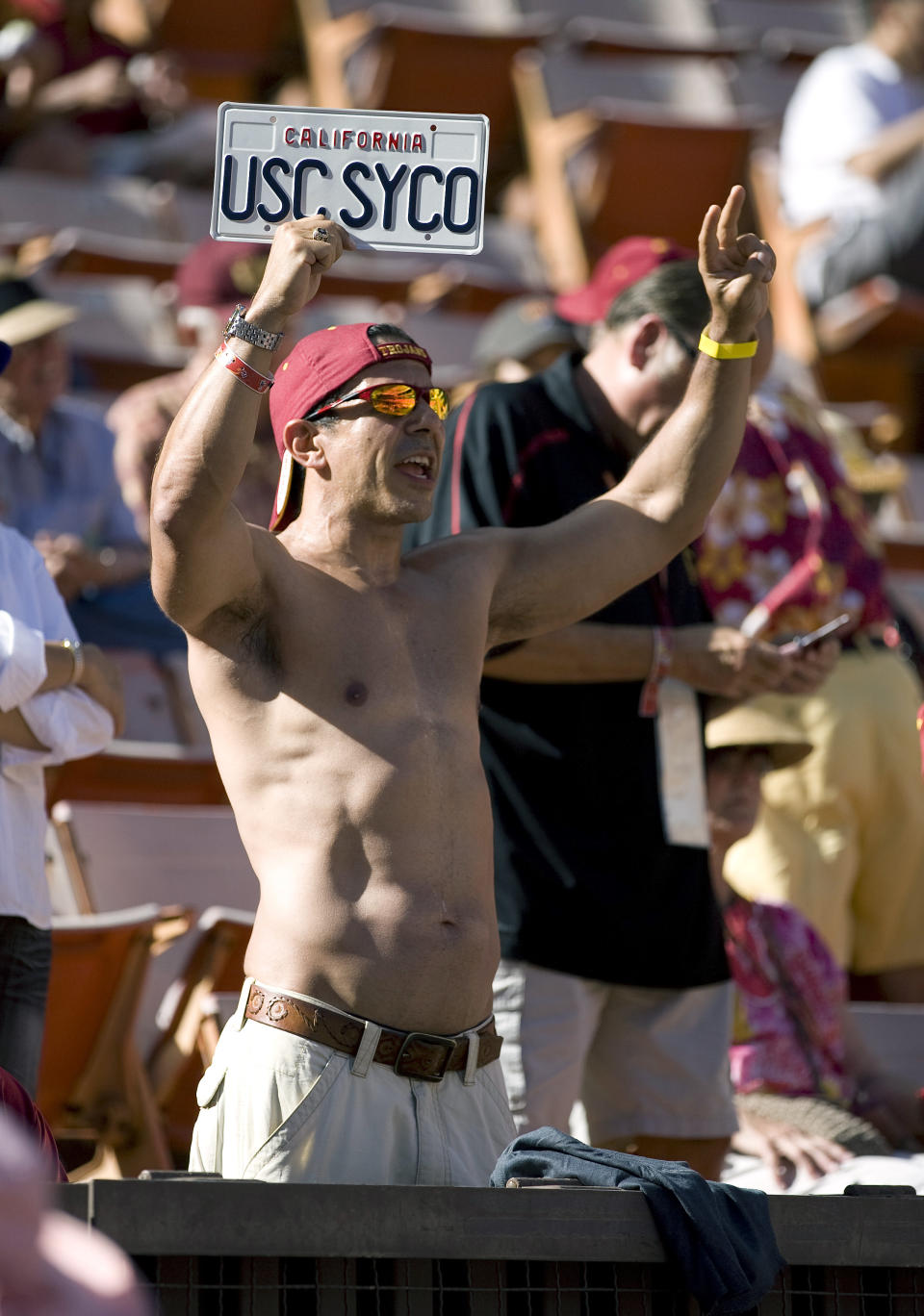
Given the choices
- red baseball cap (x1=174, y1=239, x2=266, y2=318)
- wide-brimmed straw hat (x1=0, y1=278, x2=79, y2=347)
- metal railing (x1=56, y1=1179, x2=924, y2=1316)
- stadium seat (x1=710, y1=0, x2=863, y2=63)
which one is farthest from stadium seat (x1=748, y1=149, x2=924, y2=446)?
metal railing (x1=56, y1=1179, x2=924, y2=1316)

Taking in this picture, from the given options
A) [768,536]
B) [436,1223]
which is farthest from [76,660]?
[768,536]

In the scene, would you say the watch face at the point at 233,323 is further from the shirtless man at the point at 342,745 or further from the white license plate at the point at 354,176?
the white license plate at the point at 354,176

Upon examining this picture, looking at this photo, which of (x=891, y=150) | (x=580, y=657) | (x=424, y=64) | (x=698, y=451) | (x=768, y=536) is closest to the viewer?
(x=698, y=451)

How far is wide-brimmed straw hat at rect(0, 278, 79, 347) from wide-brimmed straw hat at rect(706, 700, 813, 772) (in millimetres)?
2003

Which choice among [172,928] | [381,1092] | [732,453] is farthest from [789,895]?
[381,1092]

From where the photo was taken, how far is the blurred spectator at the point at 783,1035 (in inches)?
146

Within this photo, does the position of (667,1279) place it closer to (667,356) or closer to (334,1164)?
(334,1164)

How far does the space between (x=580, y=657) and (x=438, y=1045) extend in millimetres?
899

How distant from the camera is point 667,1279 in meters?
2.05

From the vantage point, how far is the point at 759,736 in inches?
152

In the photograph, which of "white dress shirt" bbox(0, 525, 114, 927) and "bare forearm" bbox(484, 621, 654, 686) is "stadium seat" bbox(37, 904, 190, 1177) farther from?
"bare forearm" bbox(484, 621, 654, 686)

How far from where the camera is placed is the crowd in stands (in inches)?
123

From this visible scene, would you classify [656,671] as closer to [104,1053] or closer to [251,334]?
[251,334]

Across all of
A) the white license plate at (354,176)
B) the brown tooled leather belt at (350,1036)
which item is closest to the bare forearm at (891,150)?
the white license plate at (354,176)
